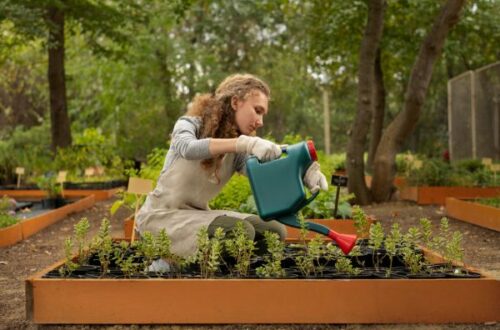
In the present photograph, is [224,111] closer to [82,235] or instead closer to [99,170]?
[82,235]

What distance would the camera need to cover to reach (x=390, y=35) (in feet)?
47.8

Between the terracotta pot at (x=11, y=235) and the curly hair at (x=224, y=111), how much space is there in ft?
12.5

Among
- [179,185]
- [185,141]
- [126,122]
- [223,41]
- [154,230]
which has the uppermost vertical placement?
[223,41]

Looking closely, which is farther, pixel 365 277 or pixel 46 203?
pixel 46 203

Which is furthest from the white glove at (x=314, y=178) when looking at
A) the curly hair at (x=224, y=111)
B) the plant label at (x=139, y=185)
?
the plant label at (x=139, y=185)

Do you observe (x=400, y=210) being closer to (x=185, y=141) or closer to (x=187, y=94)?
(x=185, y=141)

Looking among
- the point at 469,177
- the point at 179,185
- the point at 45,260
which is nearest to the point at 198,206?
the point at 179,185

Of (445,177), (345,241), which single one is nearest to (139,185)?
(345,241)

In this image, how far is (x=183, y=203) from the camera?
13.1ft

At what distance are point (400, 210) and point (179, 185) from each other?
702 cm

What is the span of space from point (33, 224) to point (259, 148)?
5314 millimetres

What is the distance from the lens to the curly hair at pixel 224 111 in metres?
3.90

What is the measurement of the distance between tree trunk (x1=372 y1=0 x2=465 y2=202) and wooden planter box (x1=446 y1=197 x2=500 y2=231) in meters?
1.85

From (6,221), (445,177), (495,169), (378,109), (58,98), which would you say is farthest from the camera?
(378,109)
